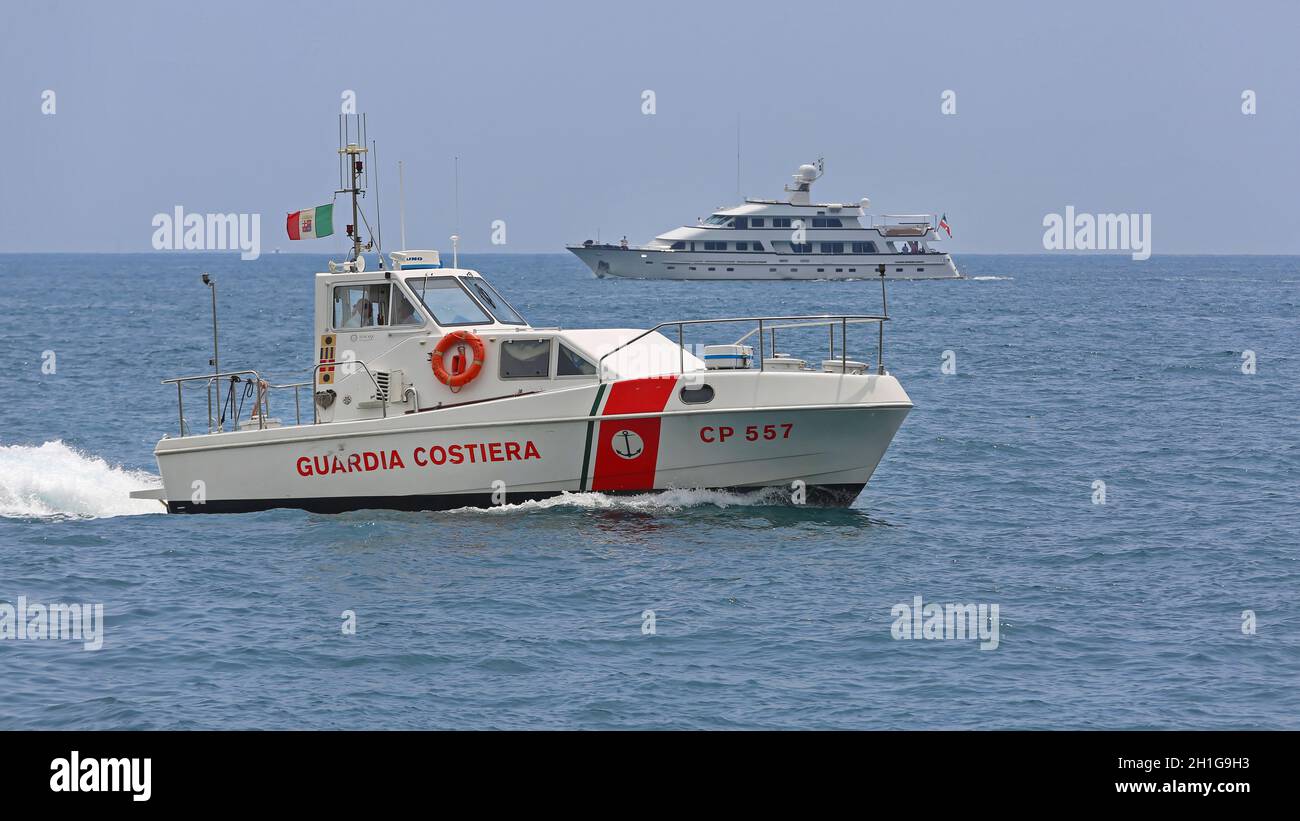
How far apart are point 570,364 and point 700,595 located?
4067mm

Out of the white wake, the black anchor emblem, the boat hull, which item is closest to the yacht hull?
the white wake

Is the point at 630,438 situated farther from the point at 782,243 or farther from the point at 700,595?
the point at 782,243

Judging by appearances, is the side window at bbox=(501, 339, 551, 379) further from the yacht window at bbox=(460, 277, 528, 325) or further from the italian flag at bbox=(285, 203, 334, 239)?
the italian flag at bbox=(285, 203, 334, 239)

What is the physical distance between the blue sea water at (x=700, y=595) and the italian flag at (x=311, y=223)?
3512 mm

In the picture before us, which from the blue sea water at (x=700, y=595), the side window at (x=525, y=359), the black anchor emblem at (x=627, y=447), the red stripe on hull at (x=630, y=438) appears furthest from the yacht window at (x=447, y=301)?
the blue sea water at (x=700, y=595)

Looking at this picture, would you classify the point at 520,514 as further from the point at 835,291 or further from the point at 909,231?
the point at 909,231

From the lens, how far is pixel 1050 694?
37.7ft

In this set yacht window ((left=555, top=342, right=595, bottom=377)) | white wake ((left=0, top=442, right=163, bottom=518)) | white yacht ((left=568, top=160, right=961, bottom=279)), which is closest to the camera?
yacht window ((left=555, top=342, right=595, bottom=377))

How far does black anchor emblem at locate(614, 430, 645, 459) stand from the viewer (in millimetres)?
17078

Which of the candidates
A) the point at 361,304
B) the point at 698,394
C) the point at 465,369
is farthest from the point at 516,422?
the point at 361,304

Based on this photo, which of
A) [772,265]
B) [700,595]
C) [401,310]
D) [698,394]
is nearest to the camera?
[700,595]

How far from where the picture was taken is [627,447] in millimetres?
17141

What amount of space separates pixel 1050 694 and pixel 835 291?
3248 inches

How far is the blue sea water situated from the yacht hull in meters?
75.1
